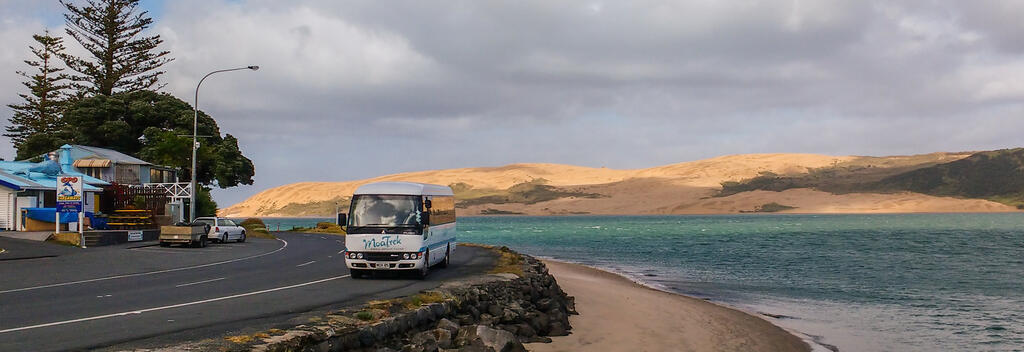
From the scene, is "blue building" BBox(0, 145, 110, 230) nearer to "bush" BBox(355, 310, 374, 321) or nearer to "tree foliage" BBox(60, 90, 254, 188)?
"tree foliage" BBox(60, 90, 254, 188)

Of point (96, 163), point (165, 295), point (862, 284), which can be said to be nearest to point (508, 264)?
point (165, 295)

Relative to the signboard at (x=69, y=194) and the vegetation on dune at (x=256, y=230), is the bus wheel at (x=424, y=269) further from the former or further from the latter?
the vegetation on dune at (x=256, y=230)

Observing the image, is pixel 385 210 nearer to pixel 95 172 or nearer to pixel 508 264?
pixel 508 264

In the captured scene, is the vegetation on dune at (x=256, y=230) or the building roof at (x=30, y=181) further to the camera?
the vegetation on dune at (x=256, y=230)

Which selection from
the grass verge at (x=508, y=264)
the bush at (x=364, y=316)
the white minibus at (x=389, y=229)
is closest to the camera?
the bush at (x=364, y=316)

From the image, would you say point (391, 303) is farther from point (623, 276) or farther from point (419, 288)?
point (623, 276)

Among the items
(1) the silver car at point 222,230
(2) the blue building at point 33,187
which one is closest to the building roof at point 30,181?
(2) the blue building at point 33,187

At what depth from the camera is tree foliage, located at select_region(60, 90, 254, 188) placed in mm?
75625

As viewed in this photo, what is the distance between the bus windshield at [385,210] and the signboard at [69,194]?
2616cm

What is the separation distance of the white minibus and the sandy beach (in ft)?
16.7

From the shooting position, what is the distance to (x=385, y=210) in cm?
2167

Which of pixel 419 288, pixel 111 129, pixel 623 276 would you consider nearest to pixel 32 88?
pixel 111 129

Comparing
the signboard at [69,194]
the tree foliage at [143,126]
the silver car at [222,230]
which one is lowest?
the silver car at [222,230]

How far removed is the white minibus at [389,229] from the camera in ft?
69.8
